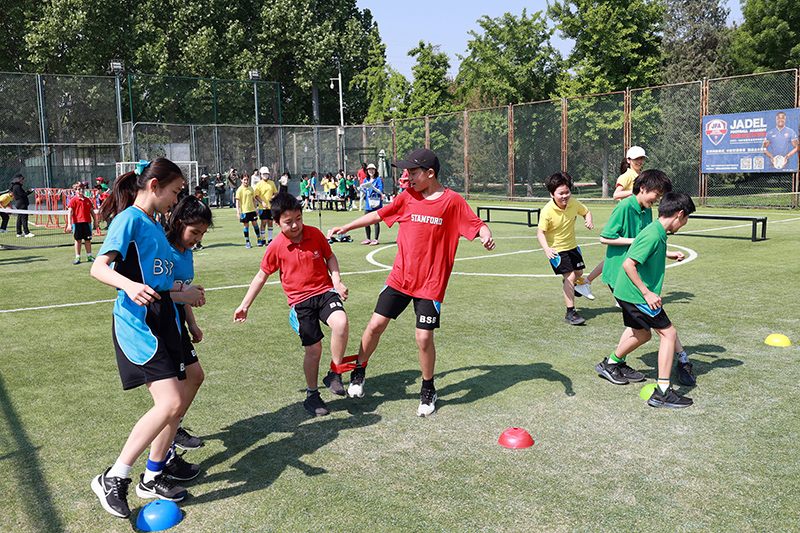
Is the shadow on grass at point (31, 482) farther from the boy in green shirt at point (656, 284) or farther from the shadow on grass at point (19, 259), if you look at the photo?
the shadow on grass at point (19, 259)

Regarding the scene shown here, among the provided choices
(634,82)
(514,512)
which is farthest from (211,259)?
(634,82)

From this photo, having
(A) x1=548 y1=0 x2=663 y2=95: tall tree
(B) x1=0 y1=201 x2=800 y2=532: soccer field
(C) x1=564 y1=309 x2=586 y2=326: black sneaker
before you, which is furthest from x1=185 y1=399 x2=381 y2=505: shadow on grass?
(A) x1=548 y1=0 x2=663 y2=95: tall tree

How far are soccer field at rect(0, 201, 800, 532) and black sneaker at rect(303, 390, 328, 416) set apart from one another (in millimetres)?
75

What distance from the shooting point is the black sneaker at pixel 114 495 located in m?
3.58

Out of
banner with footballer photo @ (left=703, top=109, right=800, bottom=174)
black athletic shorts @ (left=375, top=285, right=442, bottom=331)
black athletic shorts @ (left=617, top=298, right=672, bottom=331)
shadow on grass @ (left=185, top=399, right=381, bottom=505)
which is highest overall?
banner with footballer photo @ (left=703, top=109, right=800, bottom=174)

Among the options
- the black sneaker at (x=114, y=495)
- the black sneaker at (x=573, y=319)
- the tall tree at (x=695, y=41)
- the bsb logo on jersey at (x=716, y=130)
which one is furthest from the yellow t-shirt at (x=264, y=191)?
the tall tree at (x=695, y=41)

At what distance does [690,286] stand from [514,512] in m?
7.46

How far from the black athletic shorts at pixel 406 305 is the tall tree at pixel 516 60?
38.5 m

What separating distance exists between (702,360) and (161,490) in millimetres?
4987

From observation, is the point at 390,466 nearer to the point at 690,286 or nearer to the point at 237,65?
the point at 690,286

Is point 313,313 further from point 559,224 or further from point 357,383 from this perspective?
point 559,224

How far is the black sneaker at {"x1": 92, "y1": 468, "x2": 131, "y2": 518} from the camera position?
11.7ft

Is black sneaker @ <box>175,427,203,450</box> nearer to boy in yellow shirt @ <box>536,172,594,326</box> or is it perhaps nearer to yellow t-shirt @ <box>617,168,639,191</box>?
boy in yellow shirt @ <box>536,172,594,326</box>

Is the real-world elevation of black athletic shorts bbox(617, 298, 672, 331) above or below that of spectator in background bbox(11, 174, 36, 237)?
below
